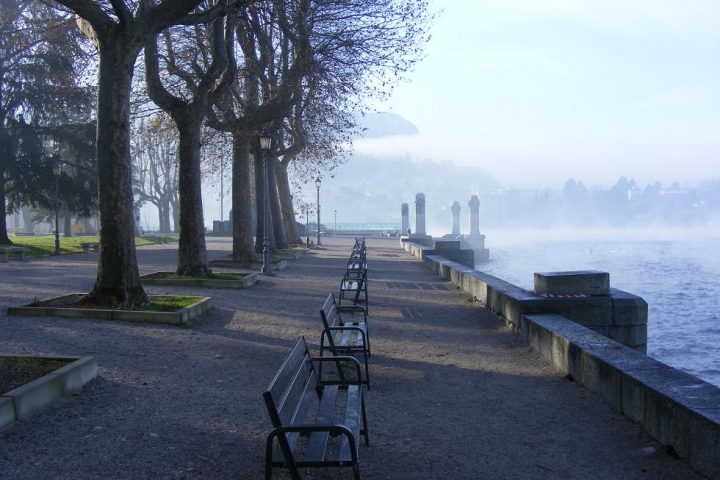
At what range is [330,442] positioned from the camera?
17.8ft

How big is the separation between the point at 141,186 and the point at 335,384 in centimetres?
6917

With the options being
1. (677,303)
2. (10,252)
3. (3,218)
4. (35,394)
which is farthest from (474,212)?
(35,394)

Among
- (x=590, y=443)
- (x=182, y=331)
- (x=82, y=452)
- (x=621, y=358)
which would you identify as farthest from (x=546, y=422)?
(x=182, y=331)

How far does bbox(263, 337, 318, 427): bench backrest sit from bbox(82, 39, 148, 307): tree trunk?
688 cm

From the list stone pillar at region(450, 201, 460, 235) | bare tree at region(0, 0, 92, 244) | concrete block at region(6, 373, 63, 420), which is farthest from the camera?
stone pillar at region(450, 201, 460, 235)

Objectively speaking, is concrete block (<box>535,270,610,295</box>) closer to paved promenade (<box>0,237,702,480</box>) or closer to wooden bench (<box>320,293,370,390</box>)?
paved promenade (<box>0,237,702,480</box>)

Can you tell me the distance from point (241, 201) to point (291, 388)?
1767cm

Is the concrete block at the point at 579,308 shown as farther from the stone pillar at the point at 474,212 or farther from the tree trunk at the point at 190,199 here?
the stone pillar at the point at 474,212

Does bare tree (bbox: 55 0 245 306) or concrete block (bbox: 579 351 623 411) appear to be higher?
bare tree (bbox: 55 0 245 306)

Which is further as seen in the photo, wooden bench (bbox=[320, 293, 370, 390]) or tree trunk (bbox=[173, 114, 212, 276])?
tree trunk (bbox=[173, 114, 212, 276])

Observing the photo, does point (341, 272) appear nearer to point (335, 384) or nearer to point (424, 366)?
point (424, 366)

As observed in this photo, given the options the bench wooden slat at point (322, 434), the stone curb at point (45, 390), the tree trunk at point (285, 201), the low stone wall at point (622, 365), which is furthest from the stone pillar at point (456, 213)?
the bench wooden slat at point (322, 434)

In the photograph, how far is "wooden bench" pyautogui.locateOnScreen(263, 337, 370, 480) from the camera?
13.1 ft

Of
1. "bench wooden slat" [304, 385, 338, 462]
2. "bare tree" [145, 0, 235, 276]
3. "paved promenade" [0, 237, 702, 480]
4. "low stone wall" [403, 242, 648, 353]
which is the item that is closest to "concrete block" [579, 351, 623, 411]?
"paved promenade" [0, 237, 702, 480]
